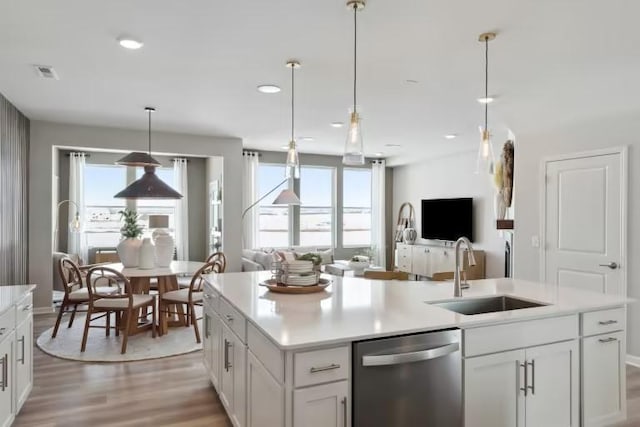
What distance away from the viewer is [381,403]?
72.4 inches

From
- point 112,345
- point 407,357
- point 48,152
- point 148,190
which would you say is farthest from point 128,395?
point 48,152

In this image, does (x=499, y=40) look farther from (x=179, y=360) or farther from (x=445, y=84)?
(x=179, y=360)

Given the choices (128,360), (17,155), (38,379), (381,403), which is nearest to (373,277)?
(381,403)

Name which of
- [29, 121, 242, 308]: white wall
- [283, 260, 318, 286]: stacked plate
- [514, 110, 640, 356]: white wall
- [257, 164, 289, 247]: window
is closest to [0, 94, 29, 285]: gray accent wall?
[29, 121, 242, 308]: white wall

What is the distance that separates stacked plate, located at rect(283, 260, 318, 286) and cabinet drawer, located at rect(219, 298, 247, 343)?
1.38 ft

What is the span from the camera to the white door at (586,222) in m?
4.11

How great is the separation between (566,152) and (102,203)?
307 inches

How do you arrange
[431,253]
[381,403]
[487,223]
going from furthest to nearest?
[431,253] → [487,223] → [381,403]

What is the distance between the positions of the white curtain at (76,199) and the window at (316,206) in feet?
13.5

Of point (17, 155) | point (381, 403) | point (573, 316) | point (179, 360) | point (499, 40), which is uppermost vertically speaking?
point (499, 40)

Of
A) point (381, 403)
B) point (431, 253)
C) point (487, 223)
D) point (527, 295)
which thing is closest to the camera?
point (381, 403)

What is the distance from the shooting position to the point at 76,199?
26.0ft

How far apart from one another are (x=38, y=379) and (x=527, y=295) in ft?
12.4

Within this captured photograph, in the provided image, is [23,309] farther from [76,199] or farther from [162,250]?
[76,199]
